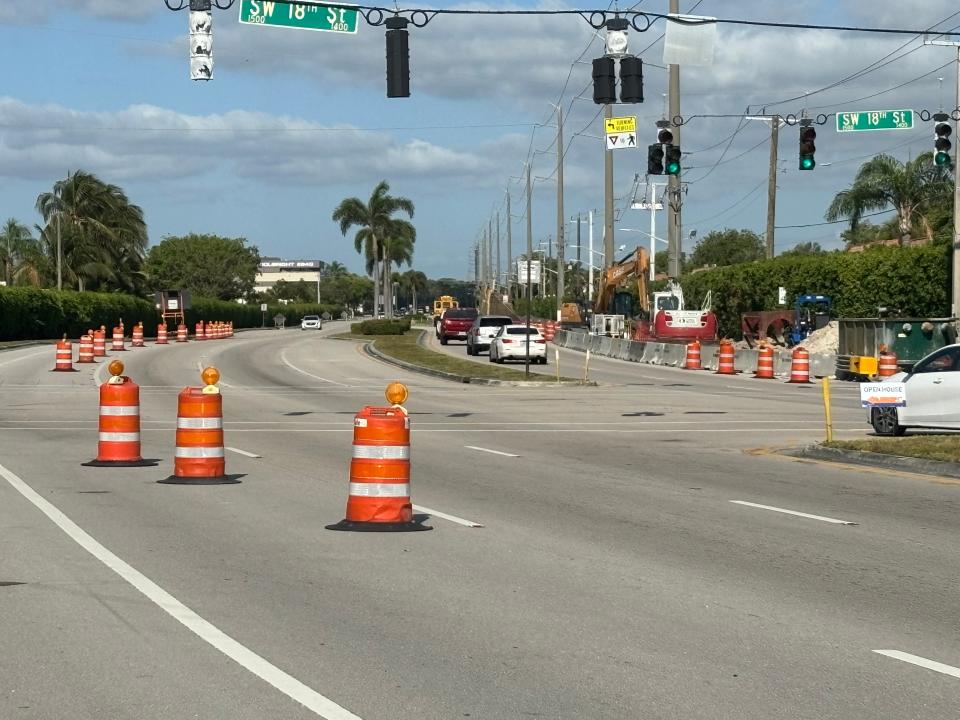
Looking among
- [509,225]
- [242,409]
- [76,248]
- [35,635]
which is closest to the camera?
[35,635]

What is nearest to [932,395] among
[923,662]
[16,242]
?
[923,662]

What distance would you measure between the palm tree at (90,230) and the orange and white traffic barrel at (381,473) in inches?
3679

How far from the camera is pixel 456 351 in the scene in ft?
220

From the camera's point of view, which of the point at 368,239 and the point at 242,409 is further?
Answer: the point at 368,239

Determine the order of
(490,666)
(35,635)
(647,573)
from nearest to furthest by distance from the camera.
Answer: (490,666) → (35,635) → (647,573)

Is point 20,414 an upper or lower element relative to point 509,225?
lower

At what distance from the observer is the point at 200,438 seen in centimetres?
1650

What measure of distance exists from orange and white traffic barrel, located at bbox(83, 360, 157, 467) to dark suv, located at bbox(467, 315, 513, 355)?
4187 centimetres

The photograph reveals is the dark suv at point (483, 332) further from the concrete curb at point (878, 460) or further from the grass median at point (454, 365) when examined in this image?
the concrete curb at point (878, 460)

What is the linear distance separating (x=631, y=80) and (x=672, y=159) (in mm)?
10706

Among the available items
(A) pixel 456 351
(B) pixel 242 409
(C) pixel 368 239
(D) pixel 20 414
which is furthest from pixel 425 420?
(C) pixel 368 239

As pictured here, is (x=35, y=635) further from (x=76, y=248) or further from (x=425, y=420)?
(x=76, y=248)

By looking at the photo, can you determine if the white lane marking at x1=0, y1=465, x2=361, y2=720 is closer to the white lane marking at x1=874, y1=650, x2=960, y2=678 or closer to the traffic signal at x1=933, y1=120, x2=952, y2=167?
the white lane marking at x1=874, y1=650, x2=960, y2=678

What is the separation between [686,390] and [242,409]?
1282 centimetres
